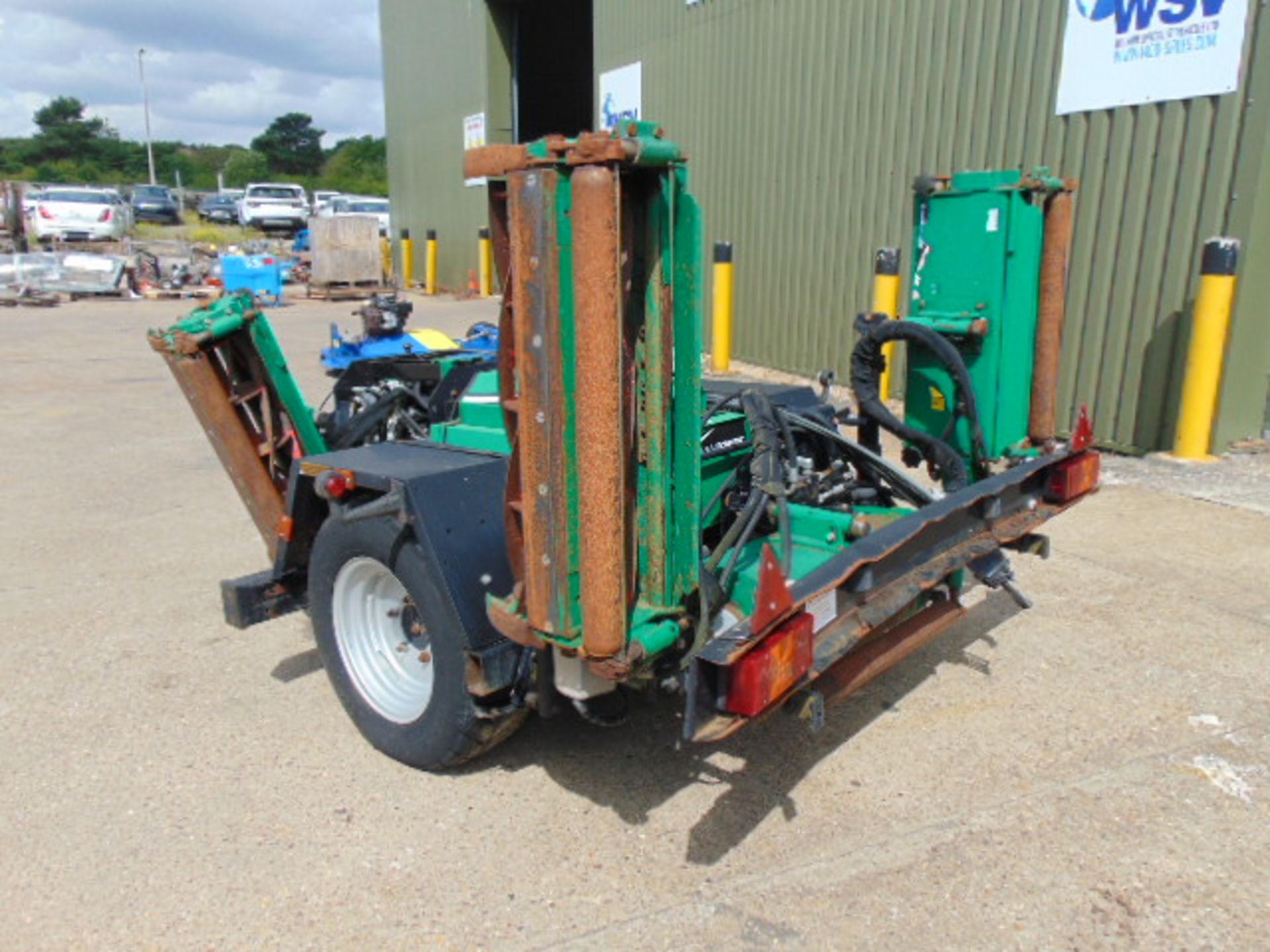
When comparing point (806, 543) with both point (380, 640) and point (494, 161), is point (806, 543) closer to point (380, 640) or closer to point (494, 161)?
point (380, 640)

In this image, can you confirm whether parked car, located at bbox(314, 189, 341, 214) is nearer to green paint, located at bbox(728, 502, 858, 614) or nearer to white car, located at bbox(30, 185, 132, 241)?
white car, located at bbox(30, 185, 132, 241)

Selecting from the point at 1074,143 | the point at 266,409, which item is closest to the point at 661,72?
the point at 1074,143

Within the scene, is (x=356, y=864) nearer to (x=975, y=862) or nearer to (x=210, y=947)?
(x=210, y=947)

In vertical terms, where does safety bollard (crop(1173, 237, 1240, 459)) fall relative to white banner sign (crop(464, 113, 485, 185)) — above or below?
below

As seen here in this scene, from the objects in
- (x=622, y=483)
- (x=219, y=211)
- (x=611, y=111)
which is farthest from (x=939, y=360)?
(x=219, y=211)

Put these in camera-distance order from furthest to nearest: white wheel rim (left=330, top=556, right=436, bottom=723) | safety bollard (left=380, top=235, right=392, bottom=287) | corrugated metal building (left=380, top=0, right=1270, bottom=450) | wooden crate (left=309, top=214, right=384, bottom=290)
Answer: safety bollard (left=380, top=235, right=392, bottom=287), wooden crate (left=309, top=214, right=384, bottom=290), corrugated metal building (left=380, top=0, right=1270, bottom=450), white wheel rim (left=330, top=556, right=436, bottom=723)

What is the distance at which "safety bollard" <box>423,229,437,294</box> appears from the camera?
20.9m

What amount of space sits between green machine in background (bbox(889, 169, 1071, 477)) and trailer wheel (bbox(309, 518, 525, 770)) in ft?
7.88

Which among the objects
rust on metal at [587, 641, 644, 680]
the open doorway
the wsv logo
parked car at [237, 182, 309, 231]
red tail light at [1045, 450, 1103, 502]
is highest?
the open doorway

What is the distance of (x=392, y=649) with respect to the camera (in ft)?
10.8

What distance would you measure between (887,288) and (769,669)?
6477mm

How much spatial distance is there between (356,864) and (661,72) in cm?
1138

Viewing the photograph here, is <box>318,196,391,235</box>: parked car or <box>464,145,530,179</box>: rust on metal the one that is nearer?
<box>464,145,530,179</box>: rust on metal

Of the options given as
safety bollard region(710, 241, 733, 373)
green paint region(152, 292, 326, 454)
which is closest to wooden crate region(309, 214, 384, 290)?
safety bollard region(710, 241, 733, 373)
